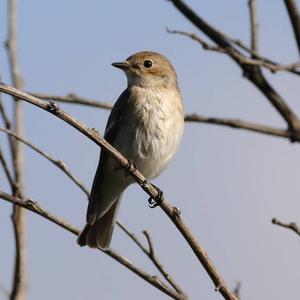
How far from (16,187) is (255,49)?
1706 mm

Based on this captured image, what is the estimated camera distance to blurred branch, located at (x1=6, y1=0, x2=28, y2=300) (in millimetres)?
3520

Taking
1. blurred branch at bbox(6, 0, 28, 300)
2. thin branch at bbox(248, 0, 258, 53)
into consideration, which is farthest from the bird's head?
thin branch at bbox(248, 0, 258, 53)

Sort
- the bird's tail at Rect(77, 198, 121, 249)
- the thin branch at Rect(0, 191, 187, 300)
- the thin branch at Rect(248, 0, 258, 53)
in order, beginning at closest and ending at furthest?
the thin branch at Rect(248, 0, 258, 53) < the thin branch at Rect(0, 191, 187, 300) < the bird's tail at Rect(77, 198, 121, 249)

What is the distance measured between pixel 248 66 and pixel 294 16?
0.22 m

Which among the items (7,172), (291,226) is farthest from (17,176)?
(291,226)

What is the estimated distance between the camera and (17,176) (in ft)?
12.8

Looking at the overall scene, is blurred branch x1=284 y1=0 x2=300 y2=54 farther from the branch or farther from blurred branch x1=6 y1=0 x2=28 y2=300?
blurred branch x1=6 y1=0 x2=28 y2=300

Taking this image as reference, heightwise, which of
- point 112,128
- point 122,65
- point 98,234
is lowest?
point 98,234

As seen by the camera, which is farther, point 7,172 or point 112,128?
point 112,128

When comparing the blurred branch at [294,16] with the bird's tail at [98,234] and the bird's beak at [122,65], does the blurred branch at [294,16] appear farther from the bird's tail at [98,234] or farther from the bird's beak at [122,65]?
the bird's beak at [122,65]

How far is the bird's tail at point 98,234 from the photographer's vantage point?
5.68m

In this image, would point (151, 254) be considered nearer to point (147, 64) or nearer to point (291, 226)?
point (291, 226)

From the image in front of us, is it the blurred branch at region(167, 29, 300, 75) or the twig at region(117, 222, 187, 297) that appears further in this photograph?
the twig at region(117, 222, 187, 297)

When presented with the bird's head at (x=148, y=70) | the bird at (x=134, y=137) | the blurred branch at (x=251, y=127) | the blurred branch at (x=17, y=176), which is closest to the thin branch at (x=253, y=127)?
the blurred branch at (x=251, y=127)
